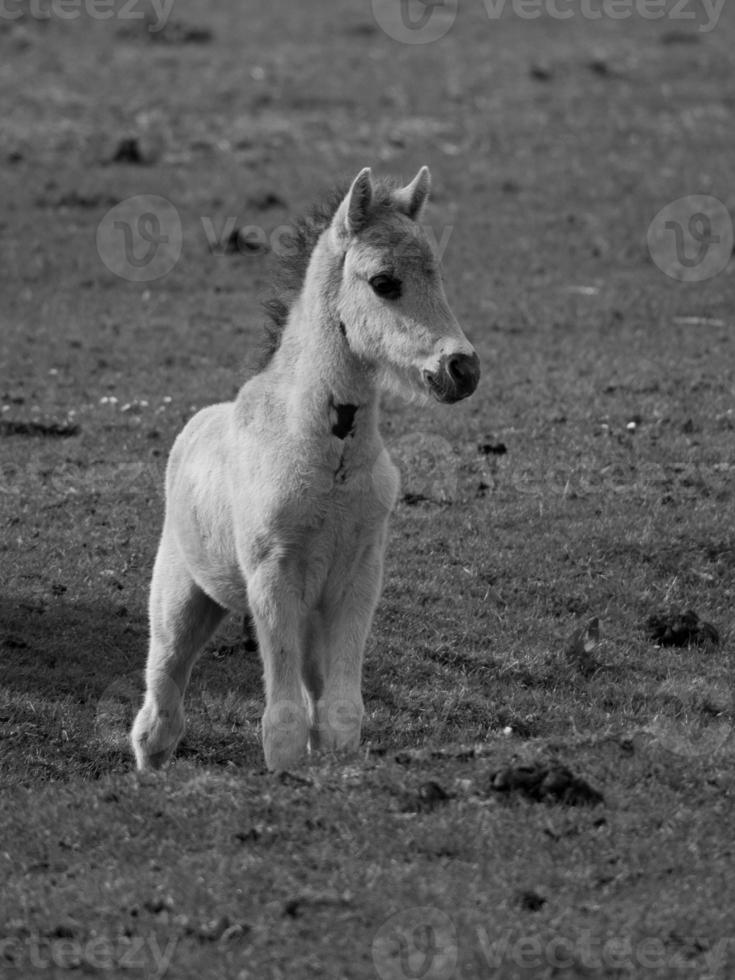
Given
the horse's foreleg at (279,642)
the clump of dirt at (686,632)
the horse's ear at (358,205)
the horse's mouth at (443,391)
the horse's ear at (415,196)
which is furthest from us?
the clump of dirt at (686,632)

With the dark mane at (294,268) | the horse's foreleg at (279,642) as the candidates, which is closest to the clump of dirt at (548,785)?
the horse's foreleg at (279,642)

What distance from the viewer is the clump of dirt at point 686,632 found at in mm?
12352

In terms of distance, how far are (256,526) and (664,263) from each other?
644 inches

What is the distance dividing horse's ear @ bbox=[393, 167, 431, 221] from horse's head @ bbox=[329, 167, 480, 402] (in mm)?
124

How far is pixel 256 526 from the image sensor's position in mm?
8781

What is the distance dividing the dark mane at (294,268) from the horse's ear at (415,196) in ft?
0.65

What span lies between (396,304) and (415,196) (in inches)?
36.0

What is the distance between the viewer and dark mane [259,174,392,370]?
9477 millimetres

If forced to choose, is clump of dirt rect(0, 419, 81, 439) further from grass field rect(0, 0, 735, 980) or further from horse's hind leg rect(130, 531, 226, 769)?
horse's hind leg rect(130, 531, 226, 769)

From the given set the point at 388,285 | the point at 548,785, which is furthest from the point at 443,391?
the point at 548,785

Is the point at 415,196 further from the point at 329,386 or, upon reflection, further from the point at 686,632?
the point at 686,632

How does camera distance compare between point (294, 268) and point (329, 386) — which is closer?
point (329, 386)

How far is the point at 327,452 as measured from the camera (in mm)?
8805

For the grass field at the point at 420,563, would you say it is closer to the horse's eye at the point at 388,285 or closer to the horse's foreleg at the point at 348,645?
the horse's foreleg at the point at 348,645
